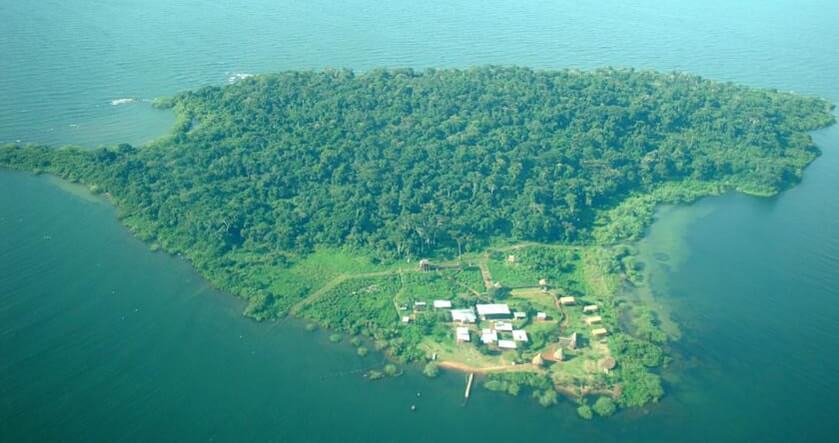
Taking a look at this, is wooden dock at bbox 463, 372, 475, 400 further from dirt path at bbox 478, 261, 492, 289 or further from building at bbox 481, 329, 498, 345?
dirt path at bbox 478, 261, 492, 289

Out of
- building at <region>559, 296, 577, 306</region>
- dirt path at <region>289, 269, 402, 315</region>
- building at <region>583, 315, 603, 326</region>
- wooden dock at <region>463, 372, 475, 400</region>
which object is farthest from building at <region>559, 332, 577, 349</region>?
dirt path at <region>289, 269, 402, 315</region>

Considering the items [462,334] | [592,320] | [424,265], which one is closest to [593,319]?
[592,320]

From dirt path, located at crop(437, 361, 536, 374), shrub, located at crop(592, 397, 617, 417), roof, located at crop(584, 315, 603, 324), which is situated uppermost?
roof, located at crop(584, 315, 603, 324)

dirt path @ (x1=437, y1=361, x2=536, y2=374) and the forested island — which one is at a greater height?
the forested island

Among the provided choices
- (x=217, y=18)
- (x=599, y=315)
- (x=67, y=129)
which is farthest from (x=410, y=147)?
(x=217, y=18)

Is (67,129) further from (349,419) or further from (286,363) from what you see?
(349,419)

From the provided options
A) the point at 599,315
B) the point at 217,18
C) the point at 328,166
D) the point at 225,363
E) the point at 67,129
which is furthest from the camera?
the point at 217,18
